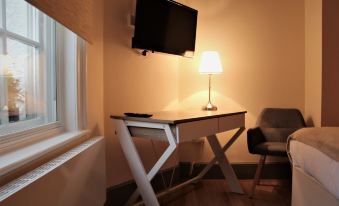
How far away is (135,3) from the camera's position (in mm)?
2566

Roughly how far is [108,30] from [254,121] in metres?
1.80

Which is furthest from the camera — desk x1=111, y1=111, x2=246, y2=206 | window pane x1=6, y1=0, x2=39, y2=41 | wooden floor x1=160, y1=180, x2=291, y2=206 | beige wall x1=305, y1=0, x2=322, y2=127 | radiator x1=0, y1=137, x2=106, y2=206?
beige wall x1=305, y1=0, x2=322, y2=127

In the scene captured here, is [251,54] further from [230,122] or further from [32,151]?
[32,151]

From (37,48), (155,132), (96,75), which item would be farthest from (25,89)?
(155,132)

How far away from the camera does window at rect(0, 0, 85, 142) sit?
1413 mm

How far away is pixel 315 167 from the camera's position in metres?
1.55

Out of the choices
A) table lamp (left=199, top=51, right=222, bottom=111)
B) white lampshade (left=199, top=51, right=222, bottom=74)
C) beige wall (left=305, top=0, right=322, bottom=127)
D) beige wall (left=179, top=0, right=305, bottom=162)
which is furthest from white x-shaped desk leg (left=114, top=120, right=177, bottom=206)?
beige wall (left=305, top=0, right=322, bottom=127)

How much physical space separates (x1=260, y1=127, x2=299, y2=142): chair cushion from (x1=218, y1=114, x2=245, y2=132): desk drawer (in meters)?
0.48

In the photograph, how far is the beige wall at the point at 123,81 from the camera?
2.40 meters

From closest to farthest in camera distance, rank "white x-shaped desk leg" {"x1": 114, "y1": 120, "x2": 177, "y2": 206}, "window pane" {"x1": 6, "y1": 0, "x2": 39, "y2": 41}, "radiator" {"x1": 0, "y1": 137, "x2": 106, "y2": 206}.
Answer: "radiator" {"x1": 0, "y1": 137, "x2": 106, "y2": 206} < "window pane" {"x1": 6, "y1": 0, "x2": 39, "y2": 41} < "white x-shaped desk leg" {"x1": 114, "y1": 120, "x2": 177, "y2": 206}

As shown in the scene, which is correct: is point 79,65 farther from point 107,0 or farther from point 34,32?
point 107,0

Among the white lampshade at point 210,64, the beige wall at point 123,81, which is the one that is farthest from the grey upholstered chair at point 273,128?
the beige wall at point 123,81

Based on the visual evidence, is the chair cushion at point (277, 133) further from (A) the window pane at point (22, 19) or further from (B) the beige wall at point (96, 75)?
(A) the window pane at point (22, 19)

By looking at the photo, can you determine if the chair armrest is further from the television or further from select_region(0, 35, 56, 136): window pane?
select_region(0, 35, 56, 136): window pane
